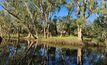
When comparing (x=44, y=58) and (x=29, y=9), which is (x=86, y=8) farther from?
(x=44, y=58)

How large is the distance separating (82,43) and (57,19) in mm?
24350

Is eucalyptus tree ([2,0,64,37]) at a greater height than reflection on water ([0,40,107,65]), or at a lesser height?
greater

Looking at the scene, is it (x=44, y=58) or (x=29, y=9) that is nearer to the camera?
(x=44, y=58)

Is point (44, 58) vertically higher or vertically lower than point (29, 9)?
lower

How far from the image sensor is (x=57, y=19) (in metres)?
91.9

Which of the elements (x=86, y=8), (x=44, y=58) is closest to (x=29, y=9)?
(x=86, y=8)

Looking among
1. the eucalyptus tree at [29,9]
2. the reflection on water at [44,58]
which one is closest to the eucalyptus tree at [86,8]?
the eucalyptus tree at [29,9]

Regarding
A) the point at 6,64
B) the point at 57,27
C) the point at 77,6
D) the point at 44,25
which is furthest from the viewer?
the point at 57,27

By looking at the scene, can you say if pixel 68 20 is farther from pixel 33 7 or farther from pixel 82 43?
pixel 82 43

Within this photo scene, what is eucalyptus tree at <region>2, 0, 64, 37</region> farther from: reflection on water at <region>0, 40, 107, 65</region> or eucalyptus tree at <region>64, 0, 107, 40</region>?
reflection on water at <region>0, 40, 107, 65</region>

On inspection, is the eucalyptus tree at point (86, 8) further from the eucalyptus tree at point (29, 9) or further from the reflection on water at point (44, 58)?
the reflection on water at point (44, 58)

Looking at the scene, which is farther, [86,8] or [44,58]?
[86,8]

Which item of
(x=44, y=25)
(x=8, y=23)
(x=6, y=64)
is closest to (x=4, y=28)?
(x=8, y=23)

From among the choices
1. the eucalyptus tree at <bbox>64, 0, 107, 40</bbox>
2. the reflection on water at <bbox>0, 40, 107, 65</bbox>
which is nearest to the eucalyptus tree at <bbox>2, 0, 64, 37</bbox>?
the eucalyptus tree at <bbox>64, 0, 107, 40</bbox>
